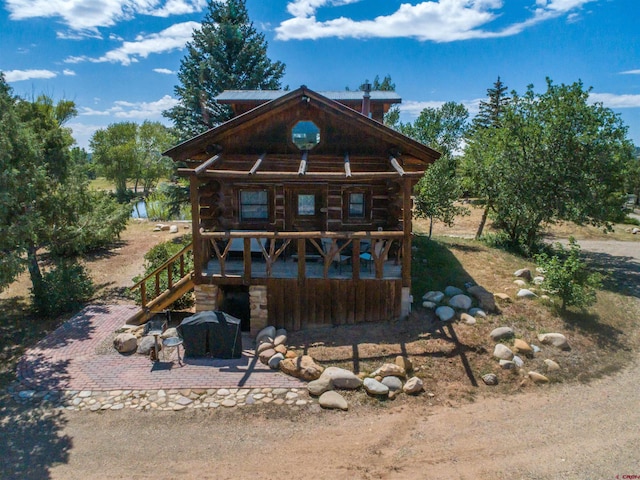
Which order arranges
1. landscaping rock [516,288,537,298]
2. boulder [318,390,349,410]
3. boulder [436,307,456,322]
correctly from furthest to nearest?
1. landscaping rock [516,288,537,298]
2. boulder [436,307,456,322]
3. boulder [318,390,349,410]

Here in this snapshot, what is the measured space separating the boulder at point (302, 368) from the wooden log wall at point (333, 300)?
6.09 feet

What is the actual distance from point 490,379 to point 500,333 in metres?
1.89

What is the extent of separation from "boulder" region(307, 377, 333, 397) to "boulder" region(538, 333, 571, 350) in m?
6.09

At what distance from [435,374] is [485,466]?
8.93ft

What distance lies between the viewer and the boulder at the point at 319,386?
9008mm

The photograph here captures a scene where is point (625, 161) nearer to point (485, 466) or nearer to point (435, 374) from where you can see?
point (435, 374)

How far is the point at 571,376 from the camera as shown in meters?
9.84

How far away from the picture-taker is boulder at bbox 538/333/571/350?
10.8 meters

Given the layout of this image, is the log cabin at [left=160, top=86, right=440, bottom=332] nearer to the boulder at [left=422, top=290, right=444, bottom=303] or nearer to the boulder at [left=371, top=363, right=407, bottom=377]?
the boulder at [left=422, top=290, right=444, bottom=303]

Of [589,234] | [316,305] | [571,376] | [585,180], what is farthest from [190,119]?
[589,234]

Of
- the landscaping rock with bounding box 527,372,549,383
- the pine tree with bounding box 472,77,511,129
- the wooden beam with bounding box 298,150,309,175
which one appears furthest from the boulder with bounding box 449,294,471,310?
the pine tree with bounding box 472,77,511,129

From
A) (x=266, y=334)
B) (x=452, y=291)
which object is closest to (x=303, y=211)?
(x=266, y=334)

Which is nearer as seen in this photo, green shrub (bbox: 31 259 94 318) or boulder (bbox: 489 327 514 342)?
boulder (bbox: 489 327 514 342)

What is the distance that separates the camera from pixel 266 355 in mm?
10328
